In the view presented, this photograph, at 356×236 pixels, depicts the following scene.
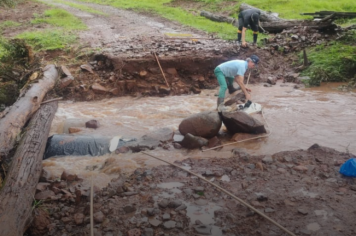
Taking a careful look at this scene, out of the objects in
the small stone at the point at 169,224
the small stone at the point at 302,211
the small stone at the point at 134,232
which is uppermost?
the small stone at the point at 302,211

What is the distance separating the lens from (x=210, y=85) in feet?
32.2

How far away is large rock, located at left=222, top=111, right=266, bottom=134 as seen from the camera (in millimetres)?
6031

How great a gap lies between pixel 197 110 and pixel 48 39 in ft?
18.7

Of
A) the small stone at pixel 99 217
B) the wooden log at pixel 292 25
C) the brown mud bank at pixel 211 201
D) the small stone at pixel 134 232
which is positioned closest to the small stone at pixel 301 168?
the brown mud bank at pixel 211 201

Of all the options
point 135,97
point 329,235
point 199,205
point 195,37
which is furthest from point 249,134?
point 195,37

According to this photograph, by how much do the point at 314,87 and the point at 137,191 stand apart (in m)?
7.14

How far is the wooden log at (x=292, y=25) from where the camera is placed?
12.0 m

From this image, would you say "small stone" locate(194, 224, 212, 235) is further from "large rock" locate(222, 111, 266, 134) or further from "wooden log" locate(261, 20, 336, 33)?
"wooden log" locate(261, 20, 336, 33)

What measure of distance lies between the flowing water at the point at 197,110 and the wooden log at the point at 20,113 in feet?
2.33

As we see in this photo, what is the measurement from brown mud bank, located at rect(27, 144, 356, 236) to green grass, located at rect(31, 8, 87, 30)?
9769 mm

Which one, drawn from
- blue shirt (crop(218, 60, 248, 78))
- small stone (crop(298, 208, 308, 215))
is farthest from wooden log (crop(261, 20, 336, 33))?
small stone (crop(298, 208, 308, 215))

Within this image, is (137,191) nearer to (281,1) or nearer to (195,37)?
(195,37)

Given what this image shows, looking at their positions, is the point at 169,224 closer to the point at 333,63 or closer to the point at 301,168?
the point at 301,168

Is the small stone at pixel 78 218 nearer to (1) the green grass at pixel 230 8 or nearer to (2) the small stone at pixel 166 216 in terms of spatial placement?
(2) the small stone at pixel 166 216
